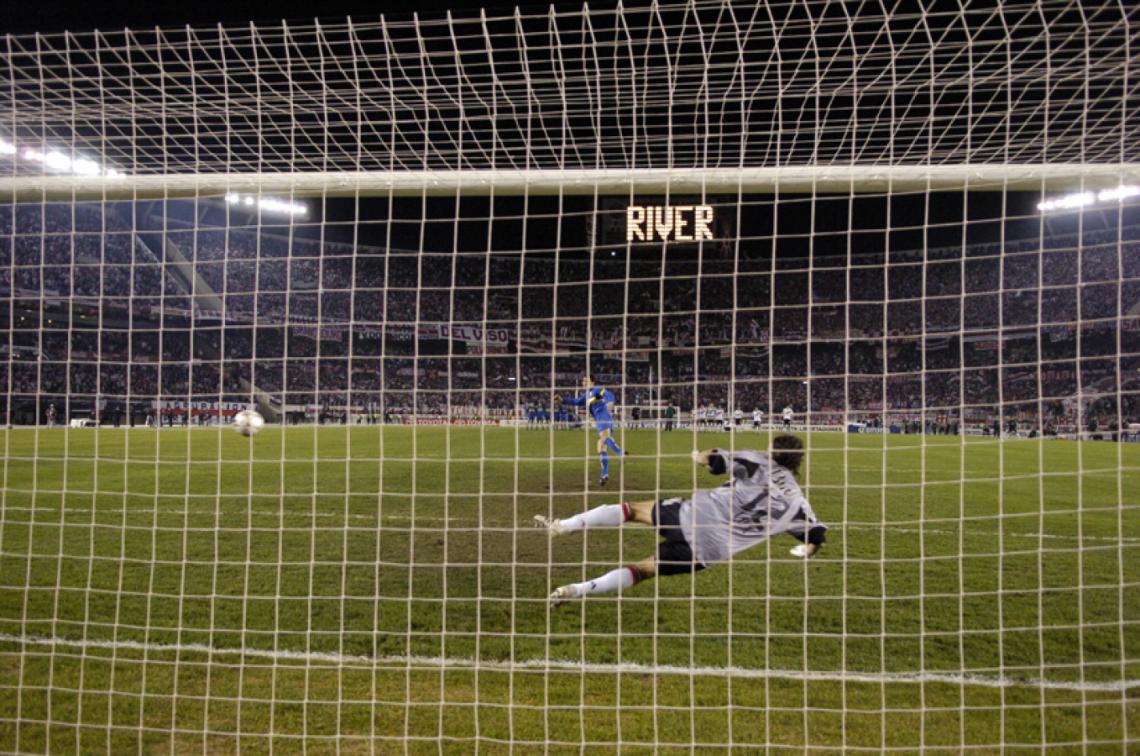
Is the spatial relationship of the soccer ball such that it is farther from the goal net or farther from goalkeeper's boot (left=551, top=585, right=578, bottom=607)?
goalkeeper's boot (left=551, top=585, right=578, bottom=607)

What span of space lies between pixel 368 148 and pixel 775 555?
5414 millimetres

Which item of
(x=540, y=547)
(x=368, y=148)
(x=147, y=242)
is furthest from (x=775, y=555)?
(x=147, y=242)

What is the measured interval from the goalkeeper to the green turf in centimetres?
26

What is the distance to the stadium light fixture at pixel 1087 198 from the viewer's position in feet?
12.5

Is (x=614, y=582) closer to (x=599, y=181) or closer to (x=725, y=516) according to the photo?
(x=725, y=516)

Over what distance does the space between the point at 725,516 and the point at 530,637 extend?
1746 millimetres

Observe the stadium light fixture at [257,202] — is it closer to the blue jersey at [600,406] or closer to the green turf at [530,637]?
the green turf at [530,637]

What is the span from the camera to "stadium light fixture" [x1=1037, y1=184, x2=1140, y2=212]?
3.81 m

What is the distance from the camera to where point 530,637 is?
16.5 feet

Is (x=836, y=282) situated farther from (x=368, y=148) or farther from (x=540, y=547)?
(x=368, y=148)

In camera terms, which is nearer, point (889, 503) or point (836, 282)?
point (889, 503)

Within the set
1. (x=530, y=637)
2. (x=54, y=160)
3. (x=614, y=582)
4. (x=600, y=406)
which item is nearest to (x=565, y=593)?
(x=614, y=582)

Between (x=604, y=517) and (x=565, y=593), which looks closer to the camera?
(x=604, y=517)

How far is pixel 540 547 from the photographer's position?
7566 millimetres
